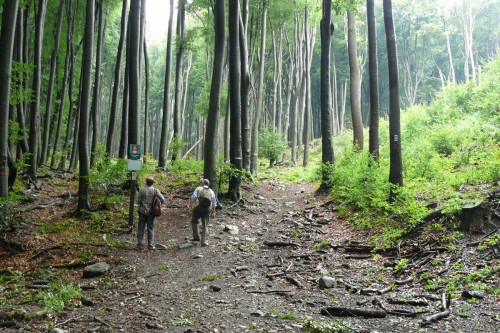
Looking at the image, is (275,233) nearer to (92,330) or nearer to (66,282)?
(66,282)

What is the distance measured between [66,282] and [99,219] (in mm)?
3965

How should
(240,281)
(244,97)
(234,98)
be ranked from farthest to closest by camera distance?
(244,97)
(234,98)
(240,281)

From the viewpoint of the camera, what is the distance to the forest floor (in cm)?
435

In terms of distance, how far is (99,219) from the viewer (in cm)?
969

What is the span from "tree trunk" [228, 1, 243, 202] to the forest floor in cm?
206

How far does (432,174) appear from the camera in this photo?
394 inches

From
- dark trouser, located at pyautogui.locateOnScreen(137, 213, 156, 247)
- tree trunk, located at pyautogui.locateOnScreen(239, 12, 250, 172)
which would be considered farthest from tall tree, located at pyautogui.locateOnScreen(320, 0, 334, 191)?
dark trouser, located at pyautogui.locateOnScreen(137, 213, 156, 247)

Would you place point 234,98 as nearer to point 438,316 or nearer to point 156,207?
point 156,207

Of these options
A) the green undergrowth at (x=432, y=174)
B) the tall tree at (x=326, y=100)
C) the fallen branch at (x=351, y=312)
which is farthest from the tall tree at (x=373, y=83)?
the fallen branch at (x=351, y=312)

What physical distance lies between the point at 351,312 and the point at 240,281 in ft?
7.34

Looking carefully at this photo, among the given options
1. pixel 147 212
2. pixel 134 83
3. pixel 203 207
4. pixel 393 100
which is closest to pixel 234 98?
pixel 134 83

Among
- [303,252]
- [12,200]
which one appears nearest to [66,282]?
[12,200]

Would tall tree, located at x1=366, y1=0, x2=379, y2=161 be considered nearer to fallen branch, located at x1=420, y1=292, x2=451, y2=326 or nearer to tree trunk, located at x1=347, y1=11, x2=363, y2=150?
tree trunk, located at x1=347, y1=11, x2=363, y2=150

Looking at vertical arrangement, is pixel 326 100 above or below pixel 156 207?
above
